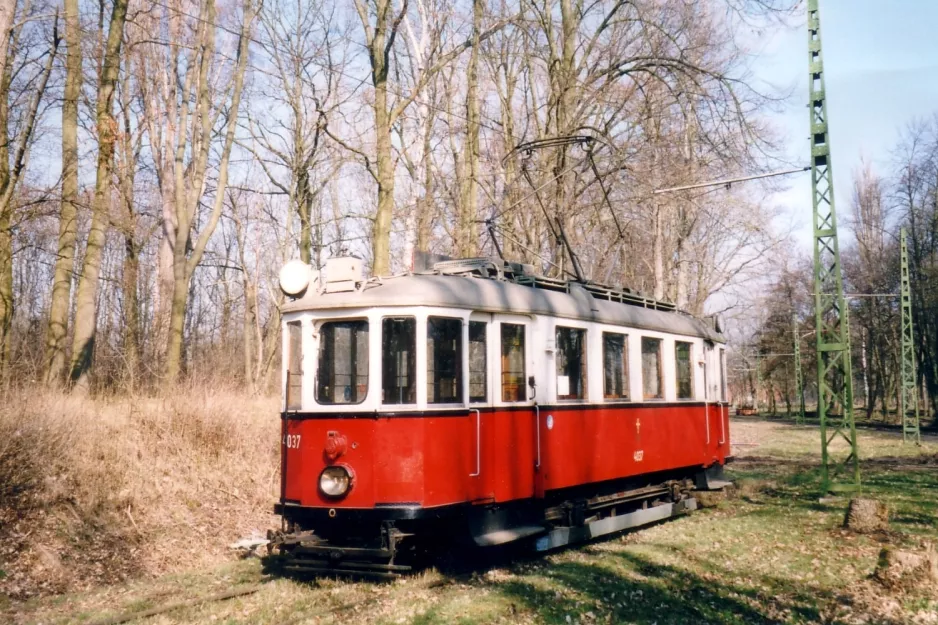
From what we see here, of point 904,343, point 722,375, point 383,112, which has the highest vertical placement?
point 383,112

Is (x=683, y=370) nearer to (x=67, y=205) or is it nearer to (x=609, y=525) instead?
(x=609, y=525)

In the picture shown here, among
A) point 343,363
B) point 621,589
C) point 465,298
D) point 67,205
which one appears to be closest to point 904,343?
point 621,589

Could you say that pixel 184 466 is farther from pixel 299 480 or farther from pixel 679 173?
pixel 679 173

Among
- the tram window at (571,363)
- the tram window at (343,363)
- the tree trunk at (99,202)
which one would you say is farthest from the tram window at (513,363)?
the tree trunk at (99,202)

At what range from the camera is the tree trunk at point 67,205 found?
1350 centimetres

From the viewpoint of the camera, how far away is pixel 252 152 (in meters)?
23.8

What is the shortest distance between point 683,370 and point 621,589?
18.0ft

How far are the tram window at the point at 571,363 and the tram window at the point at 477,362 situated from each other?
1.26 metres

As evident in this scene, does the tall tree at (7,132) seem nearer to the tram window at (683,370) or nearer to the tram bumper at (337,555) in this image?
the tram bumper at (337,555)

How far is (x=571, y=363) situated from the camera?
9656 mm

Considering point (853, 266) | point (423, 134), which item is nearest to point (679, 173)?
point (423, 134)

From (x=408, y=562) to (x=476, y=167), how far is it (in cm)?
1124

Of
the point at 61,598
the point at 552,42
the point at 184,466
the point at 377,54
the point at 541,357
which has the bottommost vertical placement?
the point at 61,598

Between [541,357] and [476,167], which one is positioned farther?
[476,167]
